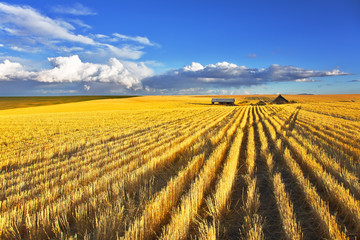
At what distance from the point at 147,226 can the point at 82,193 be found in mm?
1707

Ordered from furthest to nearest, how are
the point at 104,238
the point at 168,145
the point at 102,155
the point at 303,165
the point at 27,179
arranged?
the point at 168,145 < the point at 102,155 < the point at 303,165 < the point at 27,179 < the point at 104,238

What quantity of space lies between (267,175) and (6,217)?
545 cm

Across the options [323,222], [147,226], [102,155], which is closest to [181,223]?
[147,226]

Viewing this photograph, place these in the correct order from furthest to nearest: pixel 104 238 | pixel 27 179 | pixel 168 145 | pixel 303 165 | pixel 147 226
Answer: pixel 168 145 < pixel 303 165 < pixel 27 179 < pixel 147 226 < pixel 104 238

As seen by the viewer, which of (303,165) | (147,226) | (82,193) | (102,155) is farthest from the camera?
(102,155)

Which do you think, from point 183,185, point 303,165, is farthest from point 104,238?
point 303,165

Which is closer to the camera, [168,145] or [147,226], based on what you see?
[147,226]

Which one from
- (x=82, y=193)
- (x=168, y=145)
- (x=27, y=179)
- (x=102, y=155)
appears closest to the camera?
(x=82, y=193)

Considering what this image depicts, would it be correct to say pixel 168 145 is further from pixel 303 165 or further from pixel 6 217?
pixel 6 217

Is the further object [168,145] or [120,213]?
[168,145]

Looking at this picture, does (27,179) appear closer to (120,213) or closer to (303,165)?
(120,213)

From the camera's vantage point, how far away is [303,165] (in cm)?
577

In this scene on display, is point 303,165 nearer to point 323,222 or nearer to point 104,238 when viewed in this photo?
point 323,222

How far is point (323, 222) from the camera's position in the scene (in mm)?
2885
